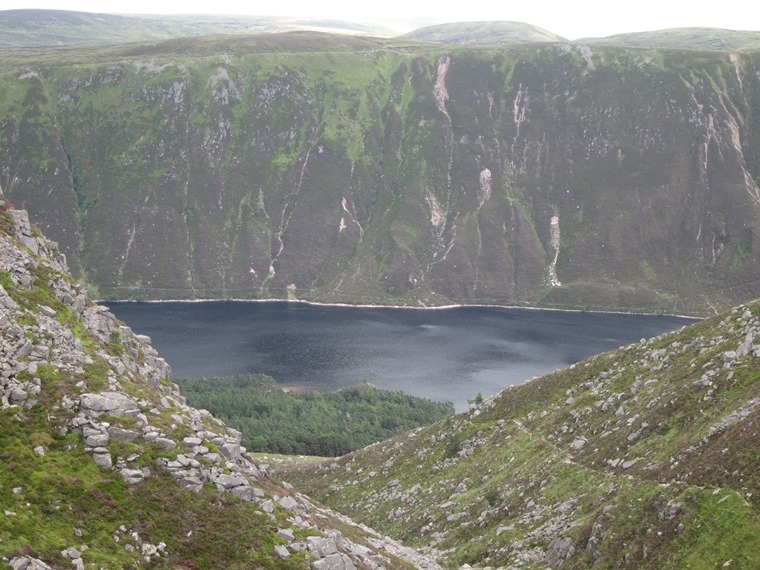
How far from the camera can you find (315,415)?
17300 cm

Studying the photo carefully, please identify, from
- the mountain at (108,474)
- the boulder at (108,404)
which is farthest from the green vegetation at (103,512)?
the boulder at (108,404)

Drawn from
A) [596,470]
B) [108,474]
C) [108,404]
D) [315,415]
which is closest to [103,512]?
[108,474]

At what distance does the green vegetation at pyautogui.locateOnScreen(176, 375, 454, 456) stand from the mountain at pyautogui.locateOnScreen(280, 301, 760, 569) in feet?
125

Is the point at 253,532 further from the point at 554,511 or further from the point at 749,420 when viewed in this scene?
the point at 749,420

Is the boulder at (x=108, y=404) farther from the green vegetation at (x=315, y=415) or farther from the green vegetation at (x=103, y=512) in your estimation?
the green vegetation at (x=315, y=415)

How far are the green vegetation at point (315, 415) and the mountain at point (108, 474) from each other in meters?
94.9

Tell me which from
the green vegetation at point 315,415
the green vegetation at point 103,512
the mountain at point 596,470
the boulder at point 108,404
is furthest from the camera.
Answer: the green vegetation at point 315,415

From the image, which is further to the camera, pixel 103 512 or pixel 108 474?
pixel 108 474

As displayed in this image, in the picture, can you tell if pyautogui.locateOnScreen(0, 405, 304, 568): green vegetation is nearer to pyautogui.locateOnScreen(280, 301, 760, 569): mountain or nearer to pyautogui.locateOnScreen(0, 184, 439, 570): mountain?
pyautogui.locateOnScreen(0, 184, 439, 570): mountain

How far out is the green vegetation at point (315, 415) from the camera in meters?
152

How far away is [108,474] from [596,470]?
44.1m

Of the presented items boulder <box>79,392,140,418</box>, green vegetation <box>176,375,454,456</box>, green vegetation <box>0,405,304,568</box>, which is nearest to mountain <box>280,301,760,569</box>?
green vegetation <box>0,405,304,568</box>

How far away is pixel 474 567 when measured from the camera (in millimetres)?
66625

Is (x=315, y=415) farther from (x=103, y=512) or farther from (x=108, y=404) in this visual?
(x=103, y=512)
